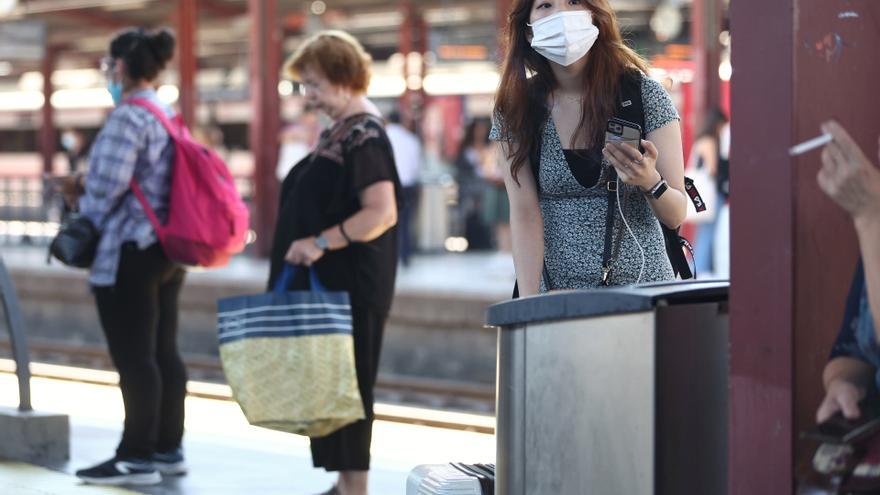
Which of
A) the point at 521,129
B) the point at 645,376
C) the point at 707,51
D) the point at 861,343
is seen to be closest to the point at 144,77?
the point at 521,129

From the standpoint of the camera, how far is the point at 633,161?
118 inches

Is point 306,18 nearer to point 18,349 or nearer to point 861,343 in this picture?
point 18,349

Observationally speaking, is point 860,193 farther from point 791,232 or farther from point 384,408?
point 384,408

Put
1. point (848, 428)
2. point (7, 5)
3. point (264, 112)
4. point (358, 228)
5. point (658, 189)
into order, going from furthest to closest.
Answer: point (7, 5) < point (264, 112) < point (358, 228) < point (658, 189) < point (848, 428)

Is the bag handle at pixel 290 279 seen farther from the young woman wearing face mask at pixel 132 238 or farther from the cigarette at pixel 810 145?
the cigarette at pixel 810 145

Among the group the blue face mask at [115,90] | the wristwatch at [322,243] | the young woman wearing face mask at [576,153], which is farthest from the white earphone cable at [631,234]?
the blue face mask at [115,90]

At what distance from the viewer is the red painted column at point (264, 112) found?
1620 cm

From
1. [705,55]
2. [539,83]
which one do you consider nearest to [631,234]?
[539,83]

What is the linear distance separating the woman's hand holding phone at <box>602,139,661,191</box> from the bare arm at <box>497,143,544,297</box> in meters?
0.34

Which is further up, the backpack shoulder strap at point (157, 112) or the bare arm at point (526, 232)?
the backpack shoulder strap at point (157, 112)

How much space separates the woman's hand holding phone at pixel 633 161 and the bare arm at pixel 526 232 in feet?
1.11

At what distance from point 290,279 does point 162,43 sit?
123cm

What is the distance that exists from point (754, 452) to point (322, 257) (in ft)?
8.92

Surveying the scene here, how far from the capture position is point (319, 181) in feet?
16.1
